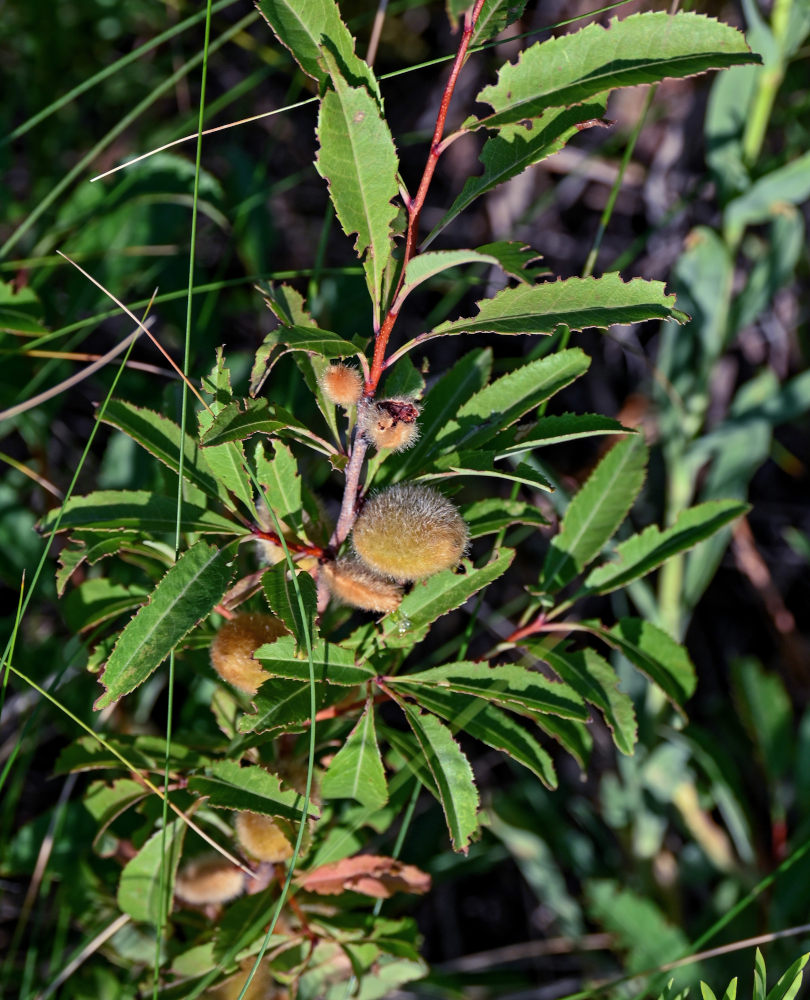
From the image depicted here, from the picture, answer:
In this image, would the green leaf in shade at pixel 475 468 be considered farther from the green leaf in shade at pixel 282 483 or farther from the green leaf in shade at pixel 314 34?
the green leaf in shade at pixel 314 34

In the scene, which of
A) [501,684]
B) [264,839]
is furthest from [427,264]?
[264,839]

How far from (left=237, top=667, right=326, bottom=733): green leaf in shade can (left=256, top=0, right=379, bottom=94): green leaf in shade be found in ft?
2.21

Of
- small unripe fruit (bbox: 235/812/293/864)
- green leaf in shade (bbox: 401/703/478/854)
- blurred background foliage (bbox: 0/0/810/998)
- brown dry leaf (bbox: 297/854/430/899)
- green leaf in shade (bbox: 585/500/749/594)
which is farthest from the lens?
blurred background foliage (bbox: 0/0/810/998)

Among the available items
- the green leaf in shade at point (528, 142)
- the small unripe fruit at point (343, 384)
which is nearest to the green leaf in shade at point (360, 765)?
the small unripe fruit at point (343, 384)

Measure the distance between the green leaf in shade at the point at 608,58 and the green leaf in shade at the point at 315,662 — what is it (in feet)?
2.05

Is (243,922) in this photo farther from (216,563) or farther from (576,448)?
(576,448)

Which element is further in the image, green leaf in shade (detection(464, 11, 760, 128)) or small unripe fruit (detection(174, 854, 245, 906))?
small unripe fruit (detection(174, 854, 245, 906))

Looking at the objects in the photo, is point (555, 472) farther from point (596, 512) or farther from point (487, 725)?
point (487, 725)

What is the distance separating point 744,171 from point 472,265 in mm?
740

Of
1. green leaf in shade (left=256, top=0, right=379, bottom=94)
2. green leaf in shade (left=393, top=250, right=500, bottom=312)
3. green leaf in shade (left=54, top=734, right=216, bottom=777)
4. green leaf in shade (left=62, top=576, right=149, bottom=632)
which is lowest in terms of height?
green leaf in shade (left=54, top=734, right=216, bottom=777)

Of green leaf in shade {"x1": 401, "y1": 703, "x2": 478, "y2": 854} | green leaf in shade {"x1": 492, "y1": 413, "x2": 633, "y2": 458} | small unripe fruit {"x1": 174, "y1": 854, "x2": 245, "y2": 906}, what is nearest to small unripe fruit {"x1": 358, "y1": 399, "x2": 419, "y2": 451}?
green leaf in shade {"x1": 492, "y1": 413, "x2": 633, "y2": 458}

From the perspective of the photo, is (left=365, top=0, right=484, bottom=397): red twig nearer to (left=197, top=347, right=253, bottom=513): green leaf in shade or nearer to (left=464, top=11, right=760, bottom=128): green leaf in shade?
(left=464, top=11, right=760, bottom=128): green leaf in shade

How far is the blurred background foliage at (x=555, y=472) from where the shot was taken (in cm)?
185

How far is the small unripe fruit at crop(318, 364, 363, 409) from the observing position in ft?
3.50
